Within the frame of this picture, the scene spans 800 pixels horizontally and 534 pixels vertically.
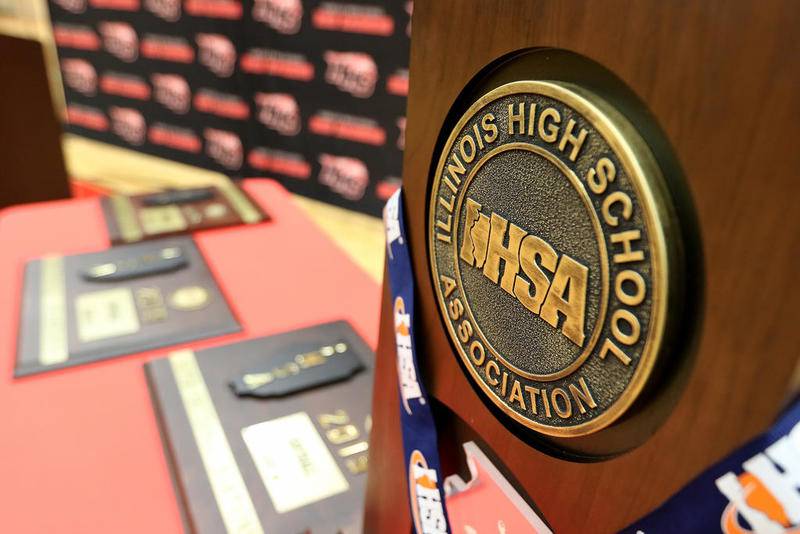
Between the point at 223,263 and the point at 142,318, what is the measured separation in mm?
254

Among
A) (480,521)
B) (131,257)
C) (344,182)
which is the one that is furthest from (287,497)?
(344,182)

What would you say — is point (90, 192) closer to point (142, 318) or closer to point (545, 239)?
point (142, 318)

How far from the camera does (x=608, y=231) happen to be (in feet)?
0.98

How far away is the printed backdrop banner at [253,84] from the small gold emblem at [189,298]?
4.90 feet

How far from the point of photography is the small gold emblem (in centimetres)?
116

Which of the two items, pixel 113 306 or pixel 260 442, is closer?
pixel 260 442

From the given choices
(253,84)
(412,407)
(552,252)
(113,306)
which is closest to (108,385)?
(113,306)

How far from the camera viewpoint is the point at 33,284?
119cm

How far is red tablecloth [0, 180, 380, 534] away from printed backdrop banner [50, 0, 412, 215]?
1174mm

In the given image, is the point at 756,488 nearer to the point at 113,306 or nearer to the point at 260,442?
the point at 260,442

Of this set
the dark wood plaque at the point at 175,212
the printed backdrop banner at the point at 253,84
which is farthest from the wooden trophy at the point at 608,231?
the printed backdrop banner at the point at 253,84

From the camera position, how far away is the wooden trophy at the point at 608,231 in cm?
24

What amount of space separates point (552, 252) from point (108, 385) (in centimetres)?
83

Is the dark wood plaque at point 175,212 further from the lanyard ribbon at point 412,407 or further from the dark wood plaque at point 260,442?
the lanyard ribbon at point 412,407
